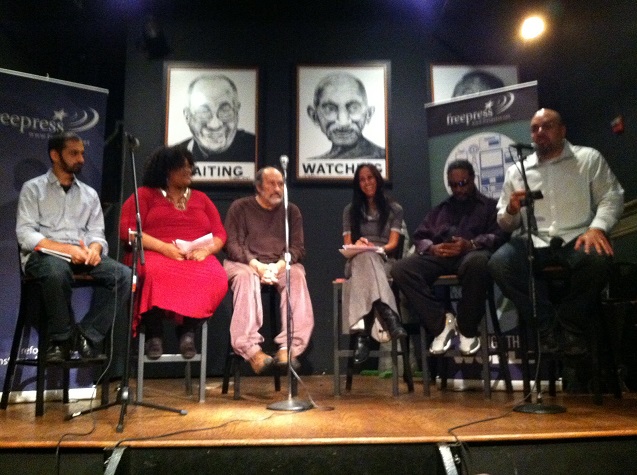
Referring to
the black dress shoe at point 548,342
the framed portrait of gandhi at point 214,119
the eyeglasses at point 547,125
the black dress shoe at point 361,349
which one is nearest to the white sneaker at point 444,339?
the black dress shoe at point 361,349

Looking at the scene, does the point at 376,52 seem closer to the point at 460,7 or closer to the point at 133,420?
the point at 460,7

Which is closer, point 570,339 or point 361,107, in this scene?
point 570,339

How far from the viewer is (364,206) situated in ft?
13.2

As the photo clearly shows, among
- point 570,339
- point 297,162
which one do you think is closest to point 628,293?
point 570,339

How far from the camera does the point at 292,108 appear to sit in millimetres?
5074

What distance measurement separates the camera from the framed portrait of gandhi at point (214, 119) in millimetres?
4961

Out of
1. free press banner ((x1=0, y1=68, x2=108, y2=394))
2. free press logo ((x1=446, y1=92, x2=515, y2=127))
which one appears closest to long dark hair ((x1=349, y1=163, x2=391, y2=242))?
free press logo ((x1=446, y1=92, x2=515, y2=127))

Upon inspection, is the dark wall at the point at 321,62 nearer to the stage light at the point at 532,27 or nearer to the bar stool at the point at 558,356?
the stage light at the point at 532,27

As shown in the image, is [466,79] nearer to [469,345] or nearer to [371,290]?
[371,290]

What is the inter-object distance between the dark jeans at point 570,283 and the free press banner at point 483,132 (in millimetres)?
950

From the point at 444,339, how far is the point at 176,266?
1637 mm

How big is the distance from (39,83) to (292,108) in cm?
217

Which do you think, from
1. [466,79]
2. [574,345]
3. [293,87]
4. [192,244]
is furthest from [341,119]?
[574,345]

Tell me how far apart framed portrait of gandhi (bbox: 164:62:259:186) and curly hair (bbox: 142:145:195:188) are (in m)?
1.35
